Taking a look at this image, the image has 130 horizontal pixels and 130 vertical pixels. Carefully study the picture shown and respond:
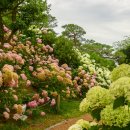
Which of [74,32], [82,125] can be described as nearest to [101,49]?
[74,32]

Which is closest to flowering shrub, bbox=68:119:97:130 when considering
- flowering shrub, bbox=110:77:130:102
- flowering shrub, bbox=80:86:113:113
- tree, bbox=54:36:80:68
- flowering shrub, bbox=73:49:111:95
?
flowering shrub, bbox=80:86:113:113

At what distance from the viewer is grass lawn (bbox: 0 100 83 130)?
38.4 feet

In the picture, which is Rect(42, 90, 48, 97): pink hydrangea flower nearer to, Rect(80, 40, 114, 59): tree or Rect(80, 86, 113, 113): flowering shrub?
Rect(80, 86, 113, 113): flowering shrub

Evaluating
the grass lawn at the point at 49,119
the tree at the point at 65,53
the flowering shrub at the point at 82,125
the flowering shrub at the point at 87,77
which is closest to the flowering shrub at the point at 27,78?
the grass lawn at the point at 49,119

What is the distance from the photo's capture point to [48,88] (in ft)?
47.8

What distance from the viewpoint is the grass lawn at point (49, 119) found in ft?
38.4

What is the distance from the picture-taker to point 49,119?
13422 mm

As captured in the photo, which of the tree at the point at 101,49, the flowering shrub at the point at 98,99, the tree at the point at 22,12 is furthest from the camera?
the tree at the point at 101,49

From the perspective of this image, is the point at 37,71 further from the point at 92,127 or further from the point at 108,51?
the point at 108,51

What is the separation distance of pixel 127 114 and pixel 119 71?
416 mm

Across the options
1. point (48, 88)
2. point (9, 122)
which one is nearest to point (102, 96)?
point (9, 122)

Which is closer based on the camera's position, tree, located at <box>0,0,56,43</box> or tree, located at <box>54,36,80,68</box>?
tree, located at <box>0,0,56,43</box>

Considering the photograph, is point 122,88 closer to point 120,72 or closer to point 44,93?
point 120,72

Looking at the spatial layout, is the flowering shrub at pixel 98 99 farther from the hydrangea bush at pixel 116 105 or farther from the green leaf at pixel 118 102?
the green leaf at pixel 118 102
